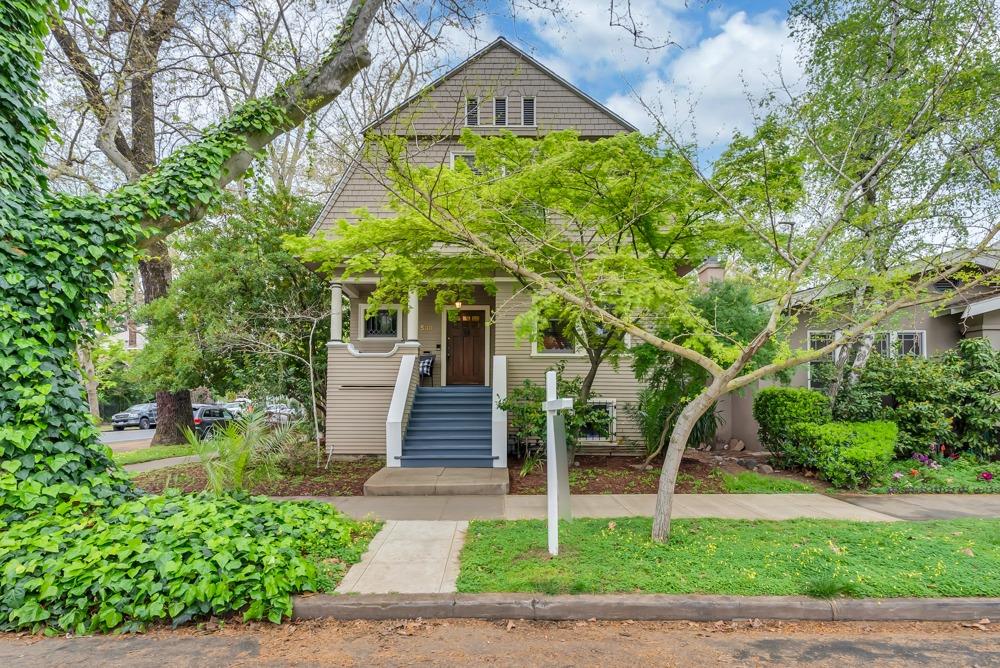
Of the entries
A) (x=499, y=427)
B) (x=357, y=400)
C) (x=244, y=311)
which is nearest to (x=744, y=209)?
(x=499, y=427)

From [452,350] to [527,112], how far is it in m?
6.16

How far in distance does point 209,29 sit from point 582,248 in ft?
30.8

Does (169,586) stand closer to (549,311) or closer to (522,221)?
(549,311)

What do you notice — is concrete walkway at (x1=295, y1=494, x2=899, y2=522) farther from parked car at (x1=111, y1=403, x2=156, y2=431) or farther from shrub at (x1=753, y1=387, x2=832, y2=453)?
parked car at (x1=111, y1=403, x2=156, y2=431)

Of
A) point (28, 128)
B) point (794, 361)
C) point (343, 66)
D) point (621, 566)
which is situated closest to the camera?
point (621, 566)

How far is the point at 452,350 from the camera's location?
42.0ft

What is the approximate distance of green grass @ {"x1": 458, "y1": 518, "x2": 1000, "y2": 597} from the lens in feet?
13.1

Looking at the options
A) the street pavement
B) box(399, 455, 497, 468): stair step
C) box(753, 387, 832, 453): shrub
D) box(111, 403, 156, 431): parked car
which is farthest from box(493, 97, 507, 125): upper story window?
box(111, 403, 156, 431): parked car

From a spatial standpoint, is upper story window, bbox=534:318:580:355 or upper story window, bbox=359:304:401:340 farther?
upper story window, bbox=359:304:401:340

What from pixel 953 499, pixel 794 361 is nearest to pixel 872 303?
pixel 794 361

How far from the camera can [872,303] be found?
5270 millimetres

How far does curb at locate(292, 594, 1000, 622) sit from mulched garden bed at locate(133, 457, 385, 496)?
3.98 metres

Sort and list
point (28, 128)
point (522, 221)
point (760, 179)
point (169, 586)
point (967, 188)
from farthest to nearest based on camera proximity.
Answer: point (967, 188) → point (522, 221) → point (760, 179) → point (28, 128) → point (169, 586)

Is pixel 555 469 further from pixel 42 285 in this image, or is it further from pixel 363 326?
pixel 363 326
